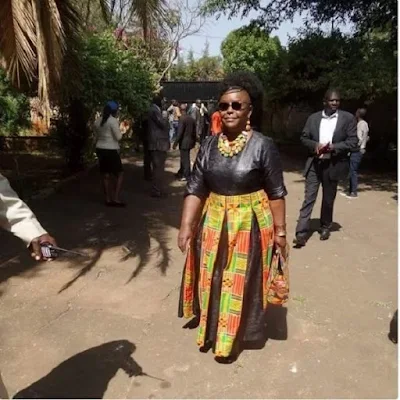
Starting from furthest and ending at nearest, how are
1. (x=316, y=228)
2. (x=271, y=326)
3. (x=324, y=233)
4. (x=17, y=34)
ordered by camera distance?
(x=316, y=228) → (x=324, y=233) → (x=17, y=34) → (x=271, y=326)

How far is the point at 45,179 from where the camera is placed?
9625 mm

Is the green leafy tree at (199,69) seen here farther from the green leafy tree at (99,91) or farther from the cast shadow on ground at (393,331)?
the cast shadow on ground at (393,331)

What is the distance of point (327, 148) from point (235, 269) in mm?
2661

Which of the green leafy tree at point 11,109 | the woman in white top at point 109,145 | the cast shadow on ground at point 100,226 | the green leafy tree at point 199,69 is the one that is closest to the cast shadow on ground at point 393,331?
the cast shadow on ground at point 100,226

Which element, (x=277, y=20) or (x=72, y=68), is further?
(x=277, y=20)

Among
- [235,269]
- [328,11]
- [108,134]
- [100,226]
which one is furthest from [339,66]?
[235,269]

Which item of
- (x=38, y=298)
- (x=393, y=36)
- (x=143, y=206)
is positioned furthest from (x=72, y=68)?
(x=393, y=36)

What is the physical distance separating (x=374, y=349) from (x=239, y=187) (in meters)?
1.53

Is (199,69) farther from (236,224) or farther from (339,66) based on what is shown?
(236,224)

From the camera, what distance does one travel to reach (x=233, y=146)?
10.3 feet

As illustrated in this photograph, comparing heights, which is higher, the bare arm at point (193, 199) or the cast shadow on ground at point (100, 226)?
the bare arm at point (193, 199)

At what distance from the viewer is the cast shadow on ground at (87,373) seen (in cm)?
293

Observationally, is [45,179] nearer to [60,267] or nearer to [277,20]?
[60,267]

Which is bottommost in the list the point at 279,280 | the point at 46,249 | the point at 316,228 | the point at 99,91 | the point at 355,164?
the point at 316,228
